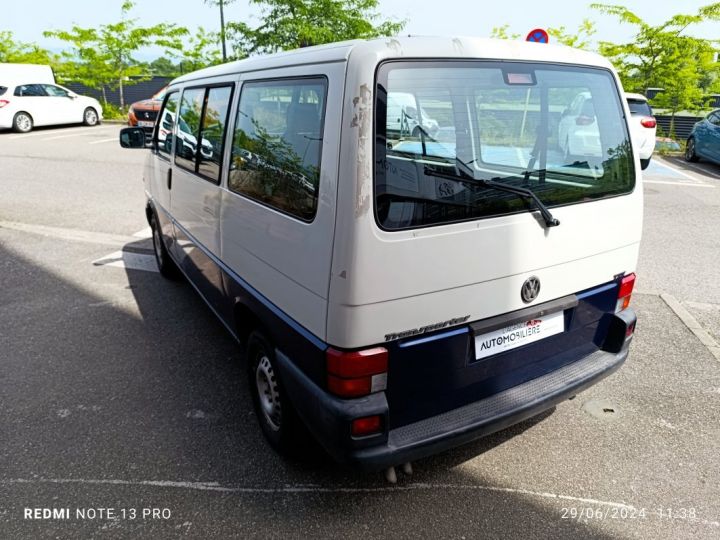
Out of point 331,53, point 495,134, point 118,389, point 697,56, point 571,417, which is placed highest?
point 697,56

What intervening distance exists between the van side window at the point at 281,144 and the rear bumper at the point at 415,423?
2.49 ft

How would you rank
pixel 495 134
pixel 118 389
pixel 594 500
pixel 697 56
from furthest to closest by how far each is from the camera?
1. pixel 697 56
2. pixel 118 389
3. pixel 594 500
4. pixel 495 134

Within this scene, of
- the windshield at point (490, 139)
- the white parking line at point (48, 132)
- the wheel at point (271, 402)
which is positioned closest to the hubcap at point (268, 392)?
the wheel at point (271, 402)

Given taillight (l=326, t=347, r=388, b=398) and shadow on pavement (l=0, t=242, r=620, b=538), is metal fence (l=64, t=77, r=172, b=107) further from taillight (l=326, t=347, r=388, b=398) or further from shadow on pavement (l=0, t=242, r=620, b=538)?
taillight (l=326, t=347, r=388, b=398)

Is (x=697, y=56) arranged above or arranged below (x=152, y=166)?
above

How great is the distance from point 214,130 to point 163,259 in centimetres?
237

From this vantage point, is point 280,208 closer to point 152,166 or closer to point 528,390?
point 528,390

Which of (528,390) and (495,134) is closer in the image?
(495,134)

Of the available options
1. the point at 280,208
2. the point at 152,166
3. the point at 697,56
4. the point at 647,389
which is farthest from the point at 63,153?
the point at 697,56

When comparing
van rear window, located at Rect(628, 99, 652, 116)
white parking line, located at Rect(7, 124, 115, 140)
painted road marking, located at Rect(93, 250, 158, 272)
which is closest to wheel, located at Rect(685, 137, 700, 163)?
van rear window, located at Rect(628, 99, 652, 116)

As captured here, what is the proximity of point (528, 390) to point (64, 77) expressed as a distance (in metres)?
26.5

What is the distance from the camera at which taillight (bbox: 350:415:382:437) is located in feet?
6.80

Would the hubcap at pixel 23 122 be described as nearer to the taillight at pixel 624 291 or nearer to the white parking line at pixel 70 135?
the white parking line at pixel 70 135

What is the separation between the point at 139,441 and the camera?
2.87 m
